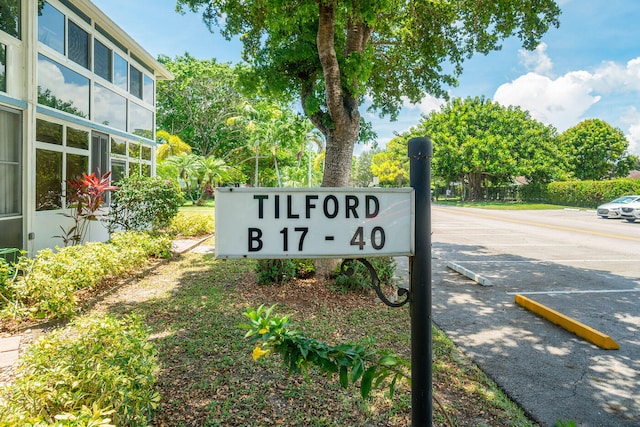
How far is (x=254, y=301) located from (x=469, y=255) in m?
6.24

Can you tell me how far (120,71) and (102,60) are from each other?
3.04 feet

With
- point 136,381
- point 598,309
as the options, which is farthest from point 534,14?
point 136,381

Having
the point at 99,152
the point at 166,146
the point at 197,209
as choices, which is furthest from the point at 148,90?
the point at 166,146

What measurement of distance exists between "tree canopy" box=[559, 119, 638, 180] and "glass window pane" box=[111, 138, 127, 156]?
47.7 metres

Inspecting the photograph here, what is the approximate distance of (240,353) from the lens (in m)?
3.55

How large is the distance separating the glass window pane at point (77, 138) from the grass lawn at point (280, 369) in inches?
167

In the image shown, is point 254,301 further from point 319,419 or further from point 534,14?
point 534,14

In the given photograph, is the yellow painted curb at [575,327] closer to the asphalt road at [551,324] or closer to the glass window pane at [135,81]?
the asphalt road at [551,324]

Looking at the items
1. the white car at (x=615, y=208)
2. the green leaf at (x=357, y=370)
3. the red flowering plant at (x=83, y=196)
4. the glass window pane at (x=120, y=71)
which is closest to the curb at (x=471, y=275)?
the green leaf at (x=357, y=370)

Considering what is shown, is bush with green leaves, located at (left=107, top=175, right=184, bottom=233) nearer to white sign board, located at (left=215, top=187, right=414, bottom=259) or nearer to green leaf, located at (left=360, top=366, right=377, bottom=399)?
white sign board, located at (left=215, top=187, right=414, bottom=259)

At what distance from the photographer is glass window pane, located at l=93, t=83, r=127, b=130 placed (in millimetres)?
8898

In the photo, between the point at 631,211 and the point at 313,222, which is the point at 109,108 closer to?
the point at 313,222

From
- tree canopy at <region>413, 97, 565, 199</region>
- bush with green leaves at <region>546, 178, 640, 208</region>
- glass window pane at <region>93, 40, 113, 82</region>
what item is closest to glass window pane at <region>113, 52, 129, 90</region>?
glass window pane at <region>93, 40, 113, 82</region>

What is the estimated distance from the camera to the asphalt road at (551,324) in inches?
115
